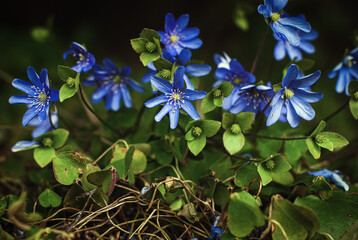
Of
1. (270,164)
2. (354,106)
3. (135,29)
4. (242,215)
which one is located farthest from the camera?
(135,29)

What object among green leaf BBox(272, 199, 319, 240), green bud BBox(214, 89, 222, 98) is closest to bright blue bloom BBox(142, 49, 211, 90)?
green bud BBox(214, 89, 222, 98)

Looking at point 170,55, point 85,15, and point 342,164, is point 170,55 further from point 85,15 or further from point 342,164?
point 85,15

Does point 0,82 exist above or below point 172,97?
below

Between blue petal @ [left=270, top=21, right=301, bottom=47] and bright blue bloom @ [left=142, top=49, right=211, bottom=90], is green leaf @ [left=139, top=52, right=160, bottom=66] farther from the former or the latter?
blue petal @ [left=270, top=21, right=301, bottom=47]

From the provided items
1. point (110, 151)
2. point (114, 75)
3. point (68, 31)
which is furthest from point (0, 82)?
point (110, 151)

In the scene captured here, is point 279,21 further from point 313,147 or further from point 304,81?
point 313,147

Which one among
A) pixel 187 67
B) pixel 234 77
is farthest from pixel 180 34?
pixel 234 77
